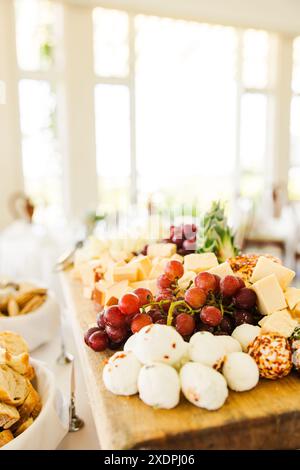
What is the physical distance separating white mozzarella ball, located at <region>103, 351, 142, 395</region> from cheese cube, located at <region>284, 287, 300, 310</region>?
0.35 metres

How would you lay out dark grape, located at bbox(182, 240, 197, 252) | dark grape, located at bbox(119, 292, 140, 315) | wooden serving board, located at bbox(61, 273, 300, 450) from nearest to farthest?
wooden serving board, located at bbox(61, 273, 300, 450)
dark grape, located at bbox(119, 292, 140, 315)
dark grape, located at bbox(182, 240, 197, 252)

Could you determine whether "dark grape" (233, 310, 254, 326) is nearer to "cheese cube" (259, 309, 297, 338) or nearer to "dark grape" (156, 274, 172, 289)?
"cheese cube" (259, 309, 297, 338)

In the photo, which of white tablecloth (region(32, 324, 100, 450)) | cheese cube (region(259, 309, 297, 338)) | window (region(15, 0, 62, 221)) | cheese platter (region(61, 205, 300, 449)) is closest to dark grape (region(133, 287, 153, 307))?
cheese platter (region(61, 205, 300, 449))

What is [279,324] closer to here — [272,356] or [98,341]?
[272,356]

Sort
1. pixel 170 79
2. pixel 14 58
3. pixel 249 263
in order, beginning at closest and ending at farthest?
pixel 249 263, pixel 14 58, pixel 170 79

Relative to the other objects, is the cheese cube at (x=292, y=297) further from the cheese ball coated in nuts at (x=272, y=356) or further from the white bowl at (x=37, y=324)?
the white bowl at (x=37, y=324)

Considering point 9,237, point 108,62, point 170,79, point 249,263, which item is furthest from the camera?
point 170,79

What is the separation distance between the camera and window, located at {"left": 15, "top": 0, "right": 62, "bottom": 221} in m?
4.94

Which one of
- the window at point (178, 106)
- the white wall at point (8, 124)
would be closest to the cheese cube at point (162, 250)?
the window at point (178, 106)

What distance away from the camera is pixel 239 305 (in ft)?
2.66

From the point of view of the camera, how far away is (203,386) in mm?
604
